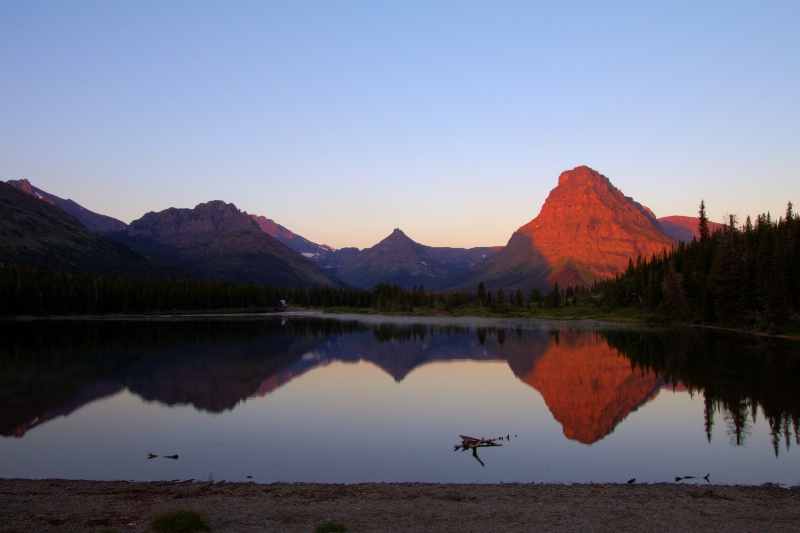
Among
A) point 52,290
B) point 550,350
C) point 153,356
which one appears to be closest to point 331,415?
point 153,356

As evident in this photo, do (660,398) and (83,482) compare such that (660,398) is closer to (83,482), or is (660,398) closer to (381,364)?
(381,364)

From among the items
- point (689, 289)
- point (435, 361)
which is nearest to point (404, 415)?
point (435, 361)

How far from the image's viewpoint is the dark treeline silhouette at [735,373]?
1294 inches

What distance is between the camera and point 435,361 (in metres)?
69.5

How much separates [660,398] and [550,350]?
34.9 meters

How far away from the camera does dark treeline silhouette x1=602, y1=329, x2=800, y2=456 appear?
3288cm

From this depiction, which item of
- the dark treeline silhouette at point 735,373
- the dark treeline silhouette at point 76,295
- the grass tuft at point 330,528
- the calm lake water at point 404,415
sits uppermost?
the dark treeline silhouette at point 76,295

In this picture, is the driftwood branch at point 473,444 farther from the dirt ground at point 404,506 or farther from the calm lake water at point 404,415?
the dirt ground at point 404,506

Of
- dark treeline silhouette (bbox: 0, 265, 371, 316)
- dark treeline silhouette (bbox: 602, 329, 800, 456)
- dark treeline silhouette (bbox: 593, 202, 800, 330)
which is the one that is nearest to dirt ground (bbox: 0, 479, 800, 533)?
dark treeline silhouette (bbox: 602, 329, 800, 456)

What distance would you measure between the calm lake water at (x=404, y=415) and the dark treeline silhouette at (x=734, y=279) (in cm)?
1720

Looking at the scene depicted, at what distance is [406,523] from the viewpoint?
16.3m

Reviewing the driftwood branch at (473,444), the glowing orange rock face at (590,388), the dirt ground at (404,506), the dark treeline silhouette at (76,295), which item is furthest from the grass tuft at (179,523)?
the dark treeline silhouette at (76,295)

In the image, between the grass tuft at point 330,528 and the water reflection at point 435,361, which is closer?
the grass tuft at point 330,528

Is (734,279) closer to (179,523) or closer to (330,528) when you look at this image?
(330,528)
